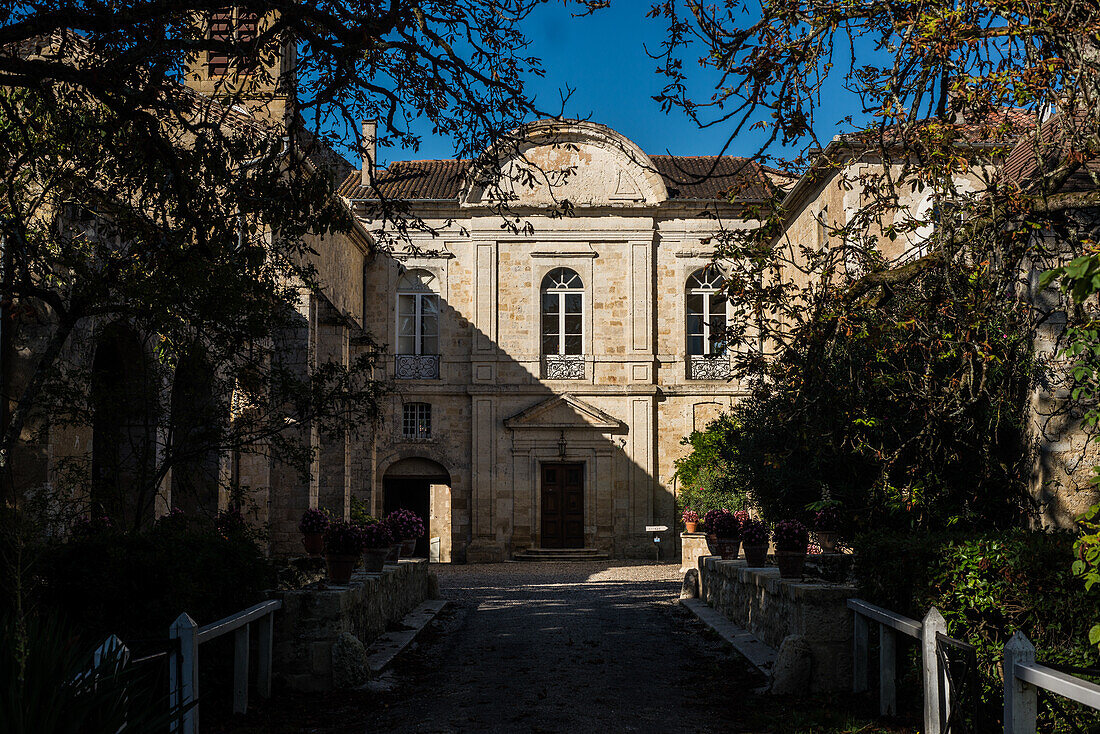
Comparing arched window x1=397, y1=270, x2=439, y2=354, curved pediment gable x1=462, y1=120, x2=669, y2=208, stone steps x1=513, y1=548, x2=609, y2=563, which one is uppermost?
curved pediment gable x1=462, y1=120, x2=669, y2=208

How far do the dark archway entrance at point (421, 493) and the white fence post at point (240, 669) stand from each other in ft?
59.6

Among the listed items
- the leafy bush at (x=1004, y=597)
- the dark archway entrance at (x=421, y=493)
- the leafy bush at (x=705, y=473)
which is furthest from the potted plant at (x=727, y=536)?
the dark archway entrance at (x=421, y=493)

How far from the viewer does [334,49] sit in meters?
5.70

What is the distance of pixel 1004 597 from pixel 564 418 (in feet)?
61.7

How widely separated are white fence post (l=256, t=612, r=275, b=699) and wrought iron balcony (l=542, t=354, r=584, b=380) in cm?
1797

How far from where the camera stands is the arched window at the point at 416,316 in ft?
80.6

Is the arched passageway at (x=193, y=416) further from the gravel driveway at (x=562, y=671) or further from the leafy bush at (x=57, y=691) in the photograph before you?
the leafy bush at (x=57, y=691)

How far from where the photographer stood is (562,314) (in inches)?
971

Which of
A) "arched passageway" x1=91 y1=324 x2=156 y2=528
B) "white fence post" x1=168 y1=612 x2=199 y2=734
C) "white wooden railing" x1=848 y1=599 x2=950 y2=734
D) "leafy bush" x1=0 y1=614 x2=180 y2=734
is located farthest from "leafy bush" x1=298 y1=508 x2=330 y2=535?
"leafy bush" x1=0 y1=614 x2=180 y2=734

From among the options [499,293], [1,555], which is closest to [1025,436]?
[1,555]

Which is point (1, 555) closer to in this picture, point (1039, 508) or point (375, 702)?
point (375, 702)

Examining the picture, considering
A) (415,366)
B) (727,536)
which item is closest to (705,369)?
(415,366)

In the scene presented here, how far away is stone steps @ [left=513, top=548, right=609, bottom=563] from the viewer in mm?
23688

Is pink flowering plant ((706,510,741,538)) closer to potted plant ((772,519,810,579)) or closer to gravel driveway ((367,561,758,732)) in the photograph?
gravel driveway ((367,561,758,732))
